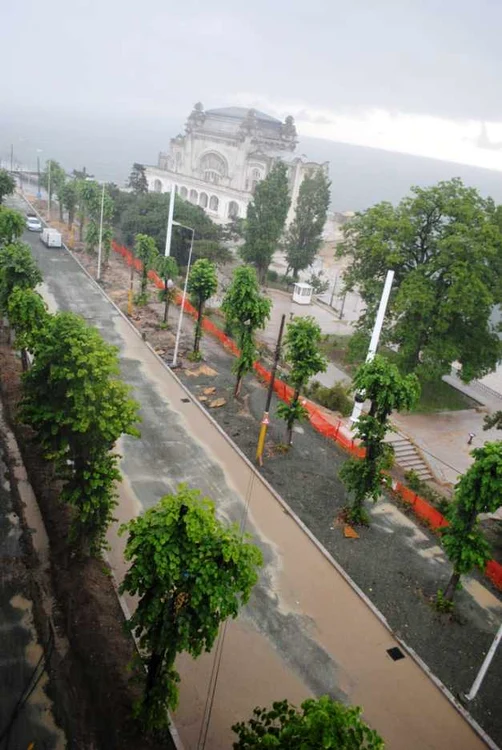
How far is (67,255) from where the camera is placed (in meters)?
50.2

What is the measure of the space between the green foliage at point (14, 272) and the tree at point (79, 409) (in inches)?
418

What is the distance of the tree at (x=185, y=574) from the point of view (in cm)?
1037

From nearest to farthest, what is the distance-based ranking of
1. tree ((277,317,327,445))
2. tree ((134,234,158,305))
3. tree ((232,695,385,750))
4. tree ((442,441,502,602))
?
1. tree ((232,695,385,750))
2. tree ((442,441,502,602))
3. tree ((277,317,327,445))
4. tree ((134,234,158,305))

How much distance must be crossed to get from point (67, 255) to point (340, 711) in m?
48.1

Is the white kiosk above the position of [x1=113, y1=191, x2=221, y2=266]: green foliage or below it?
below

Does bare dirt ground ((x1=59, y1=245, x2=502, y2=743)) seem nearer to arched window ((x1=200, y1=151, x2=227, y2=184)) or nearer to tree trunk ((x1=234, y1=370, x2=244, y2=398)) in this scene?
tree trunk ((x1=234, y1=370, x2=244, y2=398))

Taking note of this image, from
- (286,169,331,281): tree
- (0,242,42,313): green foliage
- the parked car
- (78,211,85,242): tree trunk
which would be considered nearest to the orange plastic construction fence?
(0,242,42,313): green foliage

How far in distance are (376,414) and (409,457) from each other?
7244mm

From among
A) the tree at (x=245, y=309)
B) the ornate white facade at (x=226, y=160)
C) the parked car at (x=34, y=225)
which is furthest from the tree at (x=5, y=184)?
the tree at (x=245, y=309)

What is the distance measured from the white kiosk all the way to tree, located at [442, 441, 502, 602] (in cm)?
3667

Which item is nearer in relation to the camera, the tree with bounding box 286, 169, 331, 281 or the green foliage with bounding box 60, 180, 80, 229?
the tree with bounding box 286, 169, 331, 281

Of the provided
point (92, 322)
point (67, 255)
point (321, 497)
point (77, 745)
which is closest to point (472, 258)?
point (321, 497)

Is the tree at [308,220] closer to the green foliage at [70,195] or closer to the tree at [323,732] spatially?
the green foliage at [70,195]

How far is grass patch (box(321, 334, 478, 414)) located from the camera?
33.1m
